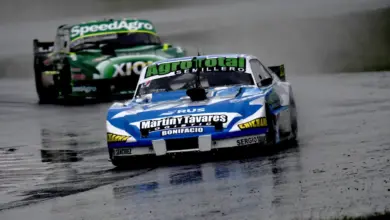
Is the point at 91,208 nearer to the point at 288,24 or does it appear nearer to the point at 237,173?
the point at 237,173

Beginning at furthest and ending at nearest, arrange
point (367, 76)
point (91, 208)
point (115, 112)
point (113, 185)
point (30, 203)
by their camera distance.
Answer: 1. point (367, 76)
2. point (115, 112)
3. point (113, 185)
4. point (30, 203)
5. point (91, 208)

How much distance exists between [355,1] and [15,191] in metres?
28.2

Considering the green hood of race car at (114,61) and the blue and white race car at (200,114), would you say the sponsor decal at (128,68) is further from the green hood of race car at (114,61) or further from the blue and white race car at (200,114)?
the blue and white race car at (200,114)

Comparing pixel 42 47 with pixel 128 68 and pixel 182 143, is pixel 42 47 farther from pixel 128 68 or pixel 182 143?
pixel 182 143

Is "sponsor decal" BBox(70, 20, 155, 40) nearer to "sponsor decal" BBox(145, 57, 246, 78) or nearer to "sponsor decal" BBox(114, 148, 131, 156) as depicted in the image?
"sponsor decal" BBox(145, 57, 246, 78)

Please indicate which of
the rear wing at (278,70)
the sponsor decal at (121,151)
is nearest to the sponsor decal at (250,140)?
the sponsor decal at (121,151)

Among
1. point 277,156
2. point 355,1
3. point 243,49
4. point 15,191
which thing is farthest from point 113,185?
point 355,1

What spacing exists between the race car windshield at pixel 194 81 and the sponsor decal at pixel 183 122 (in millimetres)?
1429

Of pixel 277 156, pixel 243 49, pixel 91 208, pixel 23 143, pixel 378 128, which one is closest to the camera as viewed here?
pixel 91 208

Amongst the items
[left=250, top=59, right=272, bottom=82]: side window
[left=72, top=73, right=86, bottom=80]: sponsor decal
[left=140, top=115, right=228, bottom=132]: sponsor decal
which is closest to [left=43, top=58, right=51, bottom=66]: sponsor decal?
[left=72, top=73, right=86, bottom=80]: sponsor decal

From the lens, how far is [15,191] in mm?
10531

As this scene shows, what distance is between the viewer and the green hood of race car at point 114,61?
21.6 m

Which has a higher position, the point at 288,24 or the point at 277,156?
the point at 277,156

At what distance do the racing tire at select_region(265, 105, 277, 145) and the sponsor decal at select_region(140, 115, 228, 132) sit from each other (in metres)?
0.42
